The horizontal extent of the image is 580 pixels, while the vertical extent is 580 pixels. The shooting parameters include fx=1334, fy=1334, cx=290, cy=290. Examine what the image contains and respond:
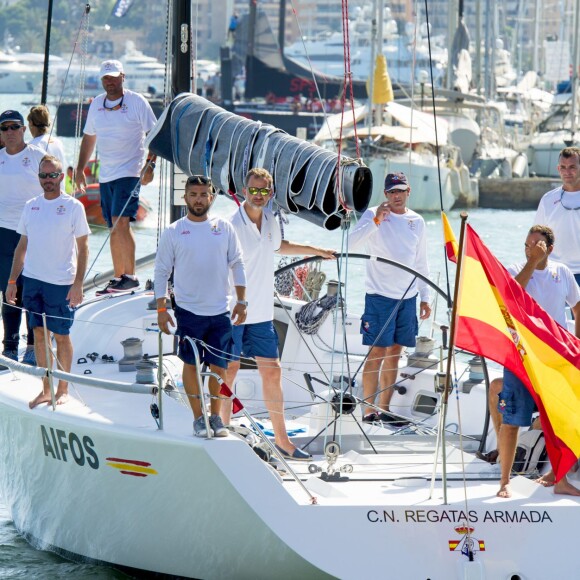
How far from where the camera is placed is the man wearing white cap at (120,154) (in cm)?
935

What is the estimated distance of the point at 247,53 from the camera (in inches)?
2425

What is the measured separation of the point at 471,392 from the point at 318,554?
8.50 feet

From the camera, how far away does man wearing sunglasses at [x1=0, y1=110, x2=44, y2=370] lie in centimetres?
866

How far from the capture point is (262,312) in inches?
291

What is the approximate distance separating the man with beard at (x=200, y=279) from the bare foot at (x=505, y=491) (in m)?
1.44

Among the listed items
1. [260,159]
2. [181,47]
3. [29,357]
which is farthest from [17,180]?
[260,159]

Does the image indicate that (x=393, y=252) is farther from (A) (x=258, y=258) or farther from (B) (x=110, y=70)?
(B) (x=110, y=70)

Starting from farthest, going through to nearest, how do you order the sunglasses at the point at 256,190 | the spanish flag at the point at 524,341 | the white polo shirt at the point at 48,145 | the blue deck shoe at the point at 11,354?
the white polo shirt at the point at 48,145 → the blue deck shoe at the point at 11,354 → the sunglasses at the point at 256,190 → the spanish flag at the point at 524,341

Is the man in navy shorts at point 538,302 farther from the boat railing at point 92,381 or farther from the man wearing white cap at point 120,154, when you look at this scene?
the man wearing white cap at point 120,154

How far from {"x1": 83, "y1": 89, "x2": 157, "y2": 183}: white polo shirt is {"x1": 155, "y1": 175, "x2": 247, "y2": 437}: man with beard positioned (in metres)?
2.81

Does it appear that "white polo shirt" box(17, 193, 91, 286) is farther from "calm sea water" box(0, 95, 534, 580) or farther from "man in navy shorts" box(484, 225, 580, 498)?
"man in navy shorts" box(484, 225, 580, 498)

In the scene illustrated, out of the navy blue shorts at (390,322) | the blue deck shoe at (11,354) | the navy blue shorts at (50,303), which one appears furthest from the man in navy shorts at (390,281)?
the blue deck shoe at (11,354)

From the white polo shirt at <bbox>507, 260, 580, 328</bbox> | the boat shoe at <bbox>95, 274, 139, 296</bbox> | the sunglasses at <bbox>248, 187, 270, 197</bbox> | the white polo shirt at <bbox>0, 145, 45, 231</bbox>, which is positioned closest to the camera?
the white polo shirt at <bbox>507, 260, 580, 328</bbox>

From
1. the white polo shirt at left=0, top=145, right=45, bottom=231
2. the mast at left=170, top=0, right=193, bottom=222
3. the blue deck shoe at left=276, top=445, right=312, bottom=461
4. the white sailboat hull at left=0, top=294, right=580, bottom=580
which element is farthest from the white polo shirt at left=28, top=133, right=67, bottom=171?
the blue deck shoe at left=276, top=445, right=312, bottom=461
